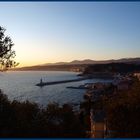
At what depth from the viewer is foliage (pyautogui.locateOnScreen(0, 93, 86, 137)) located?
8766mm

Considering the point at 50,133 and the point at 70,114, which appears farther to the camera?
the point at 70,114

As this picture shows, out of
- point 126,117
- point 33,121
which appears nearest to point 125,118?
point 126,117

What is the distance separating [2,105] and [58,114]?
12.8 ft

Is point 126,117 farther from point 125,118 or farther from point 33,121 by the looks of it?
point 33,121

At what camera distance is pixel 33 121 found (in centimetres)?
1070

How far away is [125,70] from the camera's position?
421ft

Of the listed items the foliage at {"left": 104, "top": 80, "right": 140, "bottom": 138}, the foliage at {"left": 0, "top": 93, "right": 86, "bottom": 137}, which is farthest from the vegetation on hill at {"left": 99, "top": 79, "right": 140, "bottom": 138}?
the foliage at {"left": 0, "top": 93, "right": 86, "bottom": 137}

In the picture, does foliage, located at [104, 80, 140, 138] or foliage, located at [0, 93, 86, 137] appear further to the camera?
foliage, located at [104, 80, 140, 138]

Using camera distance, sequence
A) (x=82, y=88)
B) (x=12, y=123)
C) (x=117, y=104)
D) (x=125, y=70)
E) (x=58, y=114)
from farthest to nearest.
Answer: (x=125, y=70), (x=82, y=88), (x=117, y=104), (x=58, y=114), (x=12, y=123)

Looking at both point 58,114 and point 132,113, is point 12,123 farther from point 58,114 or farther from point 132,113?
point 132,113

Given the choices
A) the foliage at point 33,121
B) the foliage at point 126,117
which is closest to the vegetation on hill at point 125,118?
the foliage at point 126,117

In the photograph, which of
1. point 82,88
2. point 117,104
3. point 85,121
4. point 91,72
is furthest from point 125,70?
point 117,104

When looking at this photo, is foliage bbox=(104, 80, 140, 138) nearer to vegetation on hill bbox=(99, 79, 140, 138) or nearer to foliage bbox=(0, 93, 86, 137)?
vegetation on hill bbox=(99, 79, 140, 138)

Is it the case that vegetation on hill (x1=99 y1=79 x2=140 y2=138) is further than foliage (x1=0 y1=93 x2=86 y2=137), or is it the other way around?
vegetation on hill (x1=99 y1=79 x2=140 y2=138)
